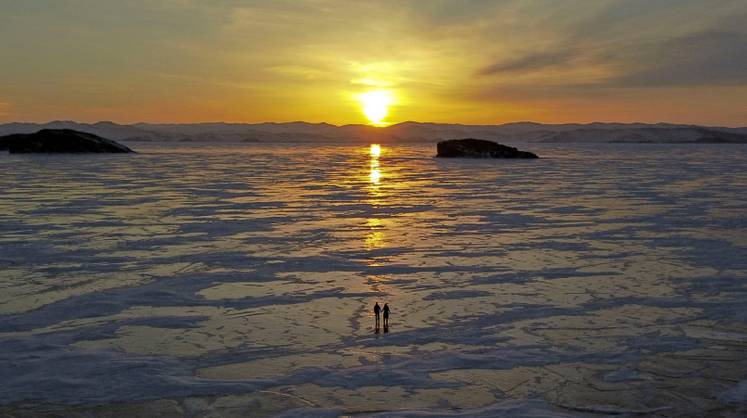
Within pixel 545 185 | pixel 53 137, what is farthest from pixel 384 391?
pixel 53 137

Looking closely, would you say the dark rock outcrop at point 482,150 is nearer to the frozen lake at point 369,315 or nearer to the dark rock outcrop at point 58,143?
the dark rock outcrop at point 58,143

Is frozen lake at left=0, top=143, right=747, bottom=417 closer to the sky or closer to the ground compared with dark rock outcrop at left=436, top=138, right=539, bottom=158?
closer to the ground

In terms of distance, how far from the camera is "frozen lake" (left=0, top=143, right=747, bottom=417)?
24.0ft

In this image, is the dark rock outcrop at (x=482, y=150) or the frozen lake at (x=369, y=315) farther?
the dark rock outcrop at (x=482, y=150)

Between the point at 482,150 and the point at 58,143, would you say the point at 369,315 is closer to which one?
the point at 482,150

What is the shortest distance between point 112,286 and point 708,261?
1384cm

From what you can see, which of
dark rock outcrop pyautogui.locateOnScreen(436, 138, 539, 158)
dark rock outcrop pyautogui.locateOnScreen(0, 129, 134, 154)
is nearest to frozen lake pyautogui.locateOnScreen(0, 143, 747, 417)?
dark rock outcrop pyautogui.locateOnScreen(436, 138, 539, 158)

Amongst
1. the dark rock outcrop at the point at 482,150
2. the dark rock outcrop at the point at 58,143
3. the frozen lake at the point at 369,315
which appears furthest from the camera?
the dark rock outcrop at the point at 58,143

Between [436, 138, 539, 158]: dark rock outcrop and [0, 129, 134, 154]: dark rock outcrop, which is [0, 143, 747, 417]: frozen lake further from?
[0, 129, 134, 154]: dark rock outcrop

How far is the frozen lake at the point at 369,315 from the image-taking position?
7312 millimetres

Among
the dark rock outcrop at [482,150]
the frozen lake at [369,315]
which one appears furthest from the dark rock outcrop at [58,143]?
the frozen lake at [369,315]

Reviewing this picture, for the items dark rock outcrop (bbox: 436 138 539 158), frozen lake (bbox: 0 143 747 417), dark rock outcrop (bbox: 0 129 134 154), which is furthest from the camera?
dark rock outcrop (bbox: 0 129 134 154)

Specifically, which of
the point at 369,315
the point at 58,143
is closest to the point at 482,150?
the point at 58,143

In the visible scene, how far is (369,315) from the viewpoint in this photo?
1041 centimetres
